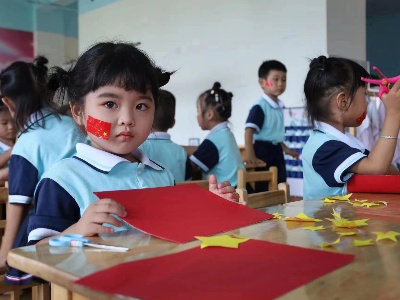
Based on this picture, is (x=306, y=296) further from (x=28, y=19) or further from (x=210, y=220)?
(x=28, y=19)

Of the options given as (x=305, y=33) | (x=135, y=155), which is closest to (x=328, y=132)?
(x=135, y=155)

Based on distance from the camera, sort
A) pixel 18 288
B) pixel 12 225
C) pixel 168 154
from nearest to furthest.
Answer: pixel 18 288
pixel 12 225
pixel 168 154

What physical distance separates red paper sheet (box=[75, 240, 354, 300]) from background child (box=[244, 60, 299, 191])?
8.34 feet

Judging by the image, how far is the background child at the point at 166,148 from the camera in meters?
2.20

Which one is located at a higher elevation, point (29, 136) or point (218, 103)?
point (218, 103)

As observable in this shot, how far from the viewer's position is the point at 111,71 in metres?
0.95

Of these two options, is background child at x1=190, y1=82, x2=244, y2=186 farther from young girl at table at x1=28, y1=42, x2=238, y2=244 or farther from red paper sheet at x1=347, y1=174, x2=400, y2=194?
young girl at table at x1=28, y1=42, x2=238, y2=244

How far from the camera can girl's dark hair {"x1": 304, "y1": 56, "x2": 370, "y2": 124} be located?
1.50m

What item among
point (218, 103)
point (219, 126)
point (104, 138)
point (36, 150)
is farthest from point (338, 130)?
point (218, 103)

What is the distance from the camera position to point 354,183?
1.27 metres

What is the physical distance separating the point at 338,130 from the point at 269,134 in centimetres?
174

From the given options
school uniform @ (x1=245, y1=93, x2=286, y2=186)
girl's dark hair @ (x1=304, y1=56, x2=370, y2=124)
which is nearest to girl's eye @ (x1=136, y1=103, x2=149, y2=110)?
girl's dark hair @ (x1=304, y1=56, x2=370, y2=124)

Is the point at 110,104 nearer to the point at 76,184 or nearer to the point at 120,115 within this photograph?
the point at 120,115

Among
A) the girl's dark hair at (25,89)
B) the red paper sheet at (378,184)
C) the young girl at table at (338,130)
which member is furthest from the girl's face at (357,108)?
the girl's dark hair at (25,89)
